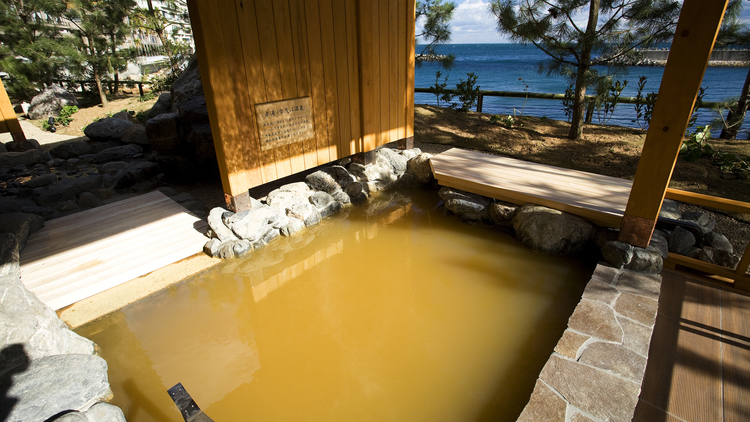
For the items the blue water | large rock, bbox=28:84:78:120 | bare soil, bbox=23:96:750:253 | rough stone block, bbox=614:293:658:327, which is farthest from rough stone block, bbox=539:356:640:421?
large rock, bbox=28:84:78:120

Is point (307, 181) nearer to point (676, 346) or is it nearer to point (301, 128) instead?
point (301, 128)

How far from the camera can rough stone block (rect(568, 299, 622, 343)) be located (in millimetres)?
2475

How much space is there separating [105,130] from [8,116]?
4.71 ft

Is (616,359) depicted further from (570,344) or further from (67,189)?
(67,189)

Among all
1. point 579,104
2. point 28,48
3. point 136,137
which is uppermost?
point 28,48

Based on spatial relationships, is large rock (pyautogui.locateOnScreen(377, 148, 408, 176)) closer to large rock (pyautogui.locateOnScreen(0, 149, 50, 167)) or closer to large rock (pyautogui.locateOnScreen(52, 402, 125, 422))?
large rock (pyautogui.locateOnScreen(52, 402, 125, 422))

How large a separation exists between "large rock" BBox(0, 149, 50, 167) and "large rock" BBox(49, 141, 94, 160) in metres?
0.18

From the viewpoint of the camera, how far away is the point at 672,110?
8.85 ft

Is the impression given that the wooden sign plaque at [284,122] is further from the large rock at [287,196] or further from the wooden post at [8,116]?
the wooden post at [8,116]

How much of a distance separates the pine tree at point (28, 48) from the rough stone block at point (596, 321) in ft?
47.4

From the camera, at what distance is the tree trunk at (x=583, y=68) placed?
5.58m

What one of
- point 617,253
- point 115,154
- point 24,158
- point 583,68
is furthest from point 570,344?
point 24,158

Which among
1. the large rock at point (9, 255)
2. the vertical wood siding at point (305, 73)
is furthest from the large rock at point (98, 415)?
the vertical wood siding at point (305, 73)

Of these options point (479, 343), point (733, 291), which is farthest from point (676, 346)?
point (479, 343)
